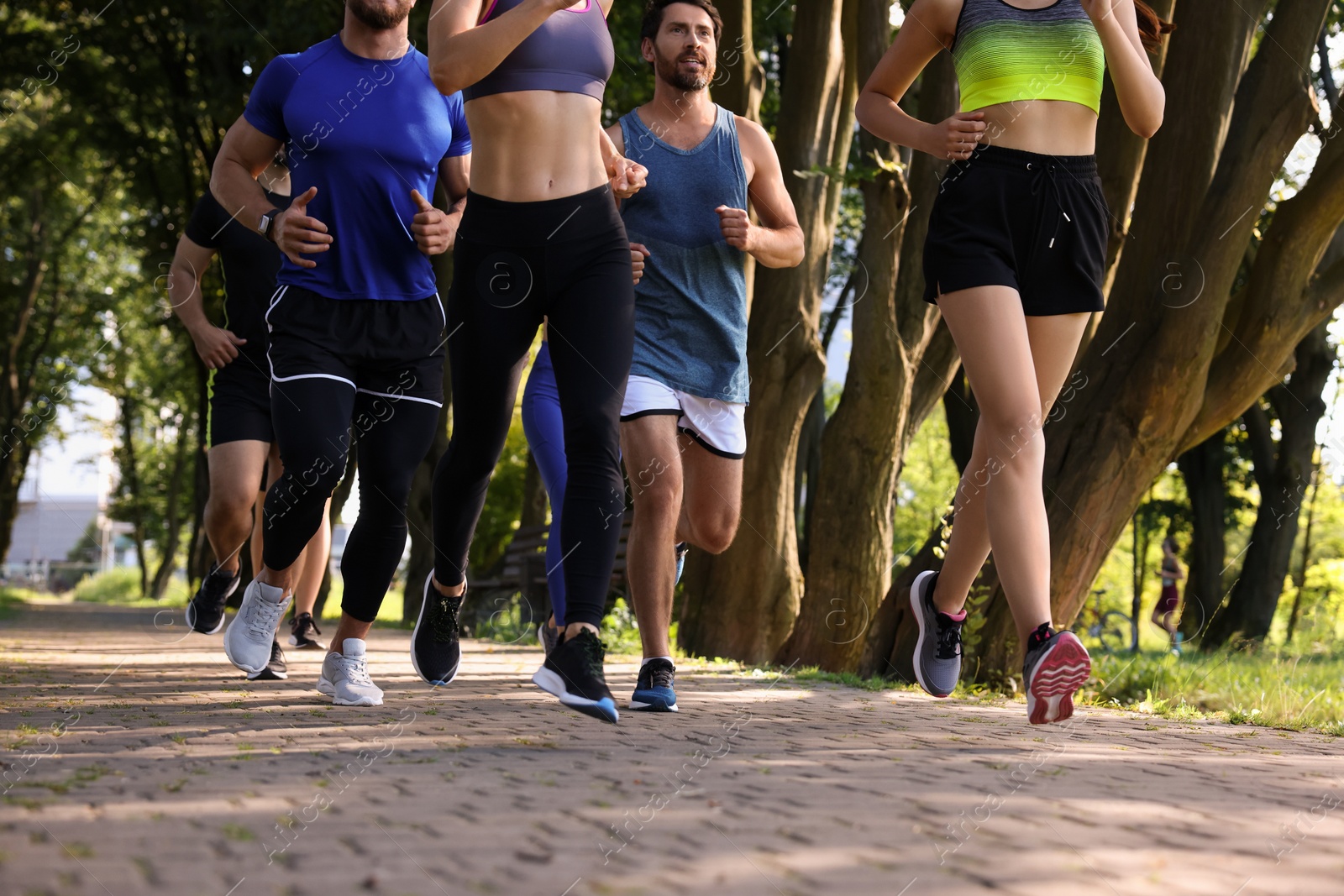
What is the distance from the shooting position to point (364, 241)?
5027 millimetres

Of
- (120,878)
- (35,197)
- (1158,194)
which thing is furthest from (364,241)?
(35,197)

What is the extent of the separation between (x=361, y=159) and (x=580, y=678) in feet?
7.43

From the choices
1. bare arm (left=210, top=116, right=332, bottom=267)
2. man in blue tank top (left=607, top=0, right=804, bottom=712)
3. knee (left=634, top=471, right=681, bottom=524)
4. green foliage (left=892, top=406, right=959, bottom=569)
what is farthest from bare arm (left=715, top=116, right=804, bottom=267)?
green foliage (left=892, top=406, right=959, bottom=569)

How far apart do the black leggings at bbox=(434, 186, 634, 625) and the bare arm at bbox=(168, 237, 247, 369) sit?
245cm

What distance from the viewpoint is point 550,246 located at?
430 centimetres

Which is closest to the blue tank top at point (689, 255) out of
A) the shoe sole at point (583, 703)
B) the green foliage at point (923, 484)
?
the shoe sole at point (583, 703)

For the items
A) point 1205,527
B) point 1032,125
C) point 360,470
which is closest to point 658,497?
point 360,470

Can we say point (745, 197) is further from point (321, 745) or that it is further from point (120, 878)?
point (120, 878)

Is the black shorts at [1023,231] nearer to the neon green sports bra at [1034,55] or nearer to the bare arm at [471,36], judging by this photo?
the neon green sports bra at [1034,55]

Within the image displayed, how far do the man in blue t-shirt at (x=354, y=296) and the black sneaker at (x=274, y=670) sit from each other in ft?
2.43

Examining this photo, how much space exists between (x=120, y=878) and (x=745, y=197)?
411 centimetres

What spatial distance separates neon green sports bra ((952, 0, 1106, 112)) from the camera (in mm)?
4551

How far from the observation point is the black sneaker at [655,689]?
4.86 meters

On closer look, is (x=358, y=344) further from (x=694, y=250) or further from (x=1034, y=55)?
(x=1034, y=55)
